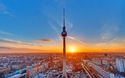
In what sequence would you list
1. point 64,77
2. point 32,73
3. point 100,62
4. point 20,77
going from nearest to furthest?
point 64,77 → point 20,77 → point 32,73 → point 100,62

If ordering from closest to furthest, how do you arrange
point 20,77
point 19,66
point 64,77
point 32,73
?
point 64,77 → point 20,77 → point 32,73 → point 19,66

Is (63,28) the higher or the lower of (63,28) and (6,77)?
the higher

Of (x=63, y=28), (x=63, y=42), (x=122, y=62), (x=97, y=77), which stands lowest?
(x=97, y=77)

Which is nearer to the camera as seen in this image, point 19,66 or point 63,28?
point 63,28

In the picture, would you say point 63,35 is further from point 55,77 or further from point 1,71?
point 1,71

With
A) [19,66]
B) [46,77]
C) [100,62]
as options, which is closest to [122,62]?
[100,62]

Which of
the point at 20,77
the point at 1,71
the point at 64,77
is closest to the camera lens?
the point at 64,77

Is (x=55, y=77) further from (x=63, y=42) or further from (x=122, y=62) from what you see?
(x=122, y=62)

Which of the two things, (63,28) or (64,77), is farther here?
(63,28)

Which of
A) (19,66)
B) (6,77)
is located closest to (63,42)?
(6,77)
